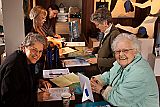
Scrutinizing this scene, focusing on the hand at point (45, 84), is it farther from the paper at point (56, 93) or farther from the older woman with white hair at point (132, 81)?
the older woman with white hair at point (132, 81)

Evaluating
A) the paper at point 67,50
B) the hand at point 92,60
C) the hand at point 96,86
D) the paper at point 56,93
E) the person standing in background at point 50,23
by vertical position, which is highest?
the person standing in background at point 50,23

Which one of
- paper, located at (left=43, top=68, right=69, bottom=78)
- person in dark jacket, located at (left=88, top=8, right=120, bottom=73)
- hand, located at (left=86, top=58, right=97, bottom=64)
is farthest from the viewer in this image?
hand, located at (left=86, top=58, right=97, bottom=64)

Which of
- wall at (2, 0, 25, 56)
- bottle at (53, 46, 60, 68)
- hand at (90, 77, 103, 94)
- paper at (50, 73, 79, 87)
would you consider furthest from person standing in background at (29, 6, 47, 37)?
hand at (90, 77, 103, 94)

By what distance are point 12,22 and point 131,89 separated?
1612 millimetres

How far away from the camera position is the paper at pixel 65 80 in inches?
82.1

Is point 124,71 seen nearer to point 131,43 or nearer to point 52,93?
point 131,43

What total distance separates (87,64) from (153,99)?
1.01 metres

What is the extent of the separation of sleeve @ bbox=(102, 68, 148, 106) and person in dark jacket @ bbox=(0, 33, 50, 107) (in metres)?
0.64

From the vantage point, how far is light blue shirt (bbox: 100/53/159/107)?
5.34 feet

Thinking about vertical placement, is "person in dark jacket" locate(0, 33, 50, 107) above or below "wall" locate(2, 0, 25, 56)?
below

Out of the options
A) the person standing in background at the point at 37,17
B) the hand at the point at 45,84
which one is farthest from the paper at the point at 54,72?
the person standing in background at the point at 37,17

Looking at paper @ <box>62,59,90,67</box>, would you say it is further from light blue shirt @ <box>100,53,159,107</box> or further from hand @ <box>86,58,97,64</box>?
light blue shirt @ <box>100,53,159,107</box>

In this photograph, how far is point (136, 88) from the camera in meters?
1.62

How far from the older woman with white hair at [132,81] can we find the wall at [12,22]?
1.29 m
